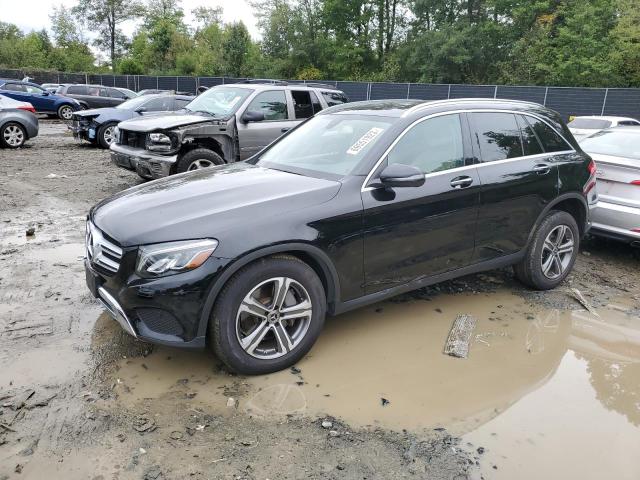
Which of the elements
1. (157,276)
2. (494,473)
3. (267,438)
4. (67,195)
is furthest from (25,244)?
(494,473)

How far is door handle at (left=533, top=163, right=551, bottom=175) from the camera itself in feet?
15.4

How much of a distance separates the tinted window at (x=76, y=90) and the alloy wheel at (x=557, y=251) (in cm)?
2361

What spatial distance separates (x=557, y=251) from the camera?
5.05m

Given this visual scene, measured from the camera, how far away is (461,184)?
4.16 m

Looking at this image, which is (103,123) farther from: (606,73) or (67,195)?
(606,73)

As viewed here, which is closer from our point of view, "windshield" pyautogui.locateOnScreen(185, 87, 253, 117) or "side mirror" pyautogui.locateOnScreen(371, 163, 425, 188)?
"side mirror" pyautogui.locateOnScreen(371, 163, 425, 188)

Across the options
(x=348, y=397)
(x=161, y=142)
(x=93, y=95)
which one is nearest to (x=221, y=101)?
(x=161, y=142)

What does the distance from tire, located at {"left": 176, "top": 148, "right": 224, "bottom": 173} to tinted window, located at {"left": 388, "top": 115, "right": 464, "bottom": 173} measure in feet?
14.7

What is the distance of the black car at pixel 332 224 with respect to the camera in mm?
3148

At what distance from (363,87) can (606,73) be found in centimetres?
1368

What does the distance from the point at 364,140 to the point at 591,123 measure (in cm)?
→ 1329

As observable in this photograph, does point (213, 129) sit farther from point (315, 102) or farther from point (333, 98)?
point (333, 98)

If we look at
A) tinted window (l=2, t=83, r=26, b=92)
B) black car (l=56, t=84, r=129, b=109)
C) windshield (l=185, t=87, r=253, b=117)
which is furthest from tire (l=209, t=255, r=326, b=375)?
black car (l=56, t=84, r=129, b=109)

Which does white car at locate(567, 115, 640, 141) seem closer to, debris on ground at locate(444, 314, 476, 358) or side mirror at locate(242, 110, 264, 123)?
side mirror at locate(242, 110, 264, 123)
